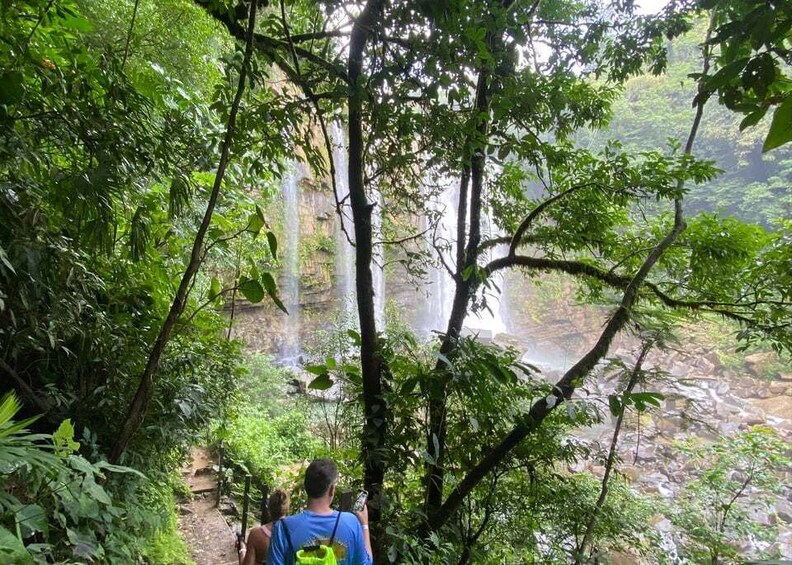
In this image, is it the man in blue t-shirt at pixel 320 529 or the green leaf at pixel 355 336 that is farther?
the green leaf at pixel 355 336

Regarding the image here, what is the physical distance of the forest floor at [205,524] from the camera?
4578 millimetres

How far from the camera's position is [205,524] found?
5.30 meters

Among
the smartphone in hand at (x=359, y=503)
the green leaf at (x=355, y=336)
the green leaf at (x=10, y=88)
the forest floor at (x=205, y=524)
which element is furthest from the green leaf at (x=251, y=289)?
the forest floor at (x=205, y=524)

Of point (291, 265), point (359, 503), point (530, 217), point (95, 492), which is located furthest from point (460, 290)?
point (291, 265)

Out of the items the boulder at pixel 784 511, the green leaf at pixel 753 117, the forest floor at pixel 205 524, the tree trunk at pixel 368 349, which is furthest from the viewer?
the boulder at pixel 784 511

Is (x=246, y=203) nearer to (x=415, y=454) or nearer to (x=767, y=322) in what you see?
(x=415, y=454)

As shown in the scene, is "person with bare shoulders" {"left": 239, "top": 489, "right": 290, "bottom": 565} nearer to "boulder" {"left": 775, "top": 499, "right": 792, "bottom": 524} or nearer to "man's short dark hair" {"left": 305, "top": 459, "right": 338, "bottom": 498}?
"man's short dark hair" {"left": 305, "top": 459, "right": 338, "bottom": 498}

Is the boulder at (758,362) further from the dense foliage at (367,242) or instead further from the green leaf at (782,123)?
the green leaf at (782,123)

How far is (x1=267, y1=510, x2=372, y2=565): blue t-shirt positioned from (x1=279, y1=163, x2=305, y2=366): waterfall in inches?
494

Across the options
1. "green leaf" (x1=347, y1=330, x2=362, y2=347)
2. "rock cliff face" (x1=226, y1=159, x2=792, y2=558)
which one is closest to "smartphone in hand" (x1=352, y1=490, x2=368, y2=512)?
"green leaf" (x1=347, y1=330, x2=362, y2=347)

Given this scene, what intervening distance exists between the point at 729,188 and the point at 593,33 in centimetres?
2153

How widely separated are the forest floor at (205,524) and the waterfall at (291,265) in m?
7.20

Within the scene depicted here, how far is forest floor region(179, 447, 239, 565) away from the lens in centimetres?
458

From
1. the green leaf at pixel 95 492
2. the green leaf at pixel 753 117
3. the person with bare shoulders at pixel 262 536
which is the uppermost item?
the green leaf at pixel 753 117
